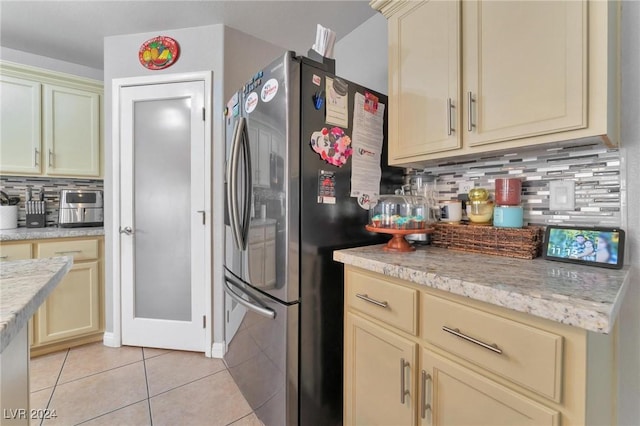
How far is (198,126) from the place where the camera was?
7.53ft

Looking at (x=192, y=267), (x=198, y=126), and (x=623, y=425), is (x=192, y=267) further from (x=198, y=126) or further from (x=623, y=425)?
(x=623, y=425)

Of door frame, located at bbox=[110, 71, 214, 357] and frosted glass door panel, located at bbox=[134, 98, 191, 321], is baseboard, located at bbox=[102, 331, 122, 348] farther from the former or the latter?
frosted glass door panel, located at bbox=[134, 98, 191, 321]

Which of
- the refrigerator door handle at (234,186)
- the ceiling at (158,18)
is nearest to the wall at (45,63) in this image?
the ceiling at (158,18)

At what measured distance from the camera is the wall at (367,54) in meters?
2.11

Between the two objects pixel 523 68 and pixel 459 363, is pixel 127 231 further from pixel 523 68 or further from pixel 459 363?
pixel 523 68

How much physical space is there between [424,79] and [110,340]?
9.62 ft

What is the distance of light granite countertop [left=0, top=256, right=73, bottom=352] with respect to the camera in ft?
1.68

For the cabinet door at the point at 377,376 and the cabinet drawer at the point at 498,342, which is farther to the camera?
the cabinet door at the point at 377,376

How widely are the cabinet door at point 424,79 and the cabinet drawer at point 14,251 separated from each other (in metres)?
2.71

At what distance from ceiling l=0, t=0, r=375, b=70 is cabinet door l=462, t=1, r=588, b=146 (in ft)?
3.90

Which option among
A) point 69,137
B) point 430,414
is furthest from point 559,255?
point 69,137

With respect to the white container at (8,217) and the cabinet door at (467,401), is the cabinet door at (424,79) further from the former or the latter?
the white container at (8,217)

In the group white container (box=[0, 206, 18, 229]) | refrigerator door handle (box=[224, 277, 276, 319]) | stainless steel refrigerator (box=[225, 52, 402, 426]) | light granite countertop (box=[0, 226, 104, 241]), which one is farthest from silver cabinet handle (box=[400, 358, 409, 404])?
white container (box=[0, 206, 18, 229])

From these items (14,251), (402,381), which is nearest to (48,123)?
(14,251)
